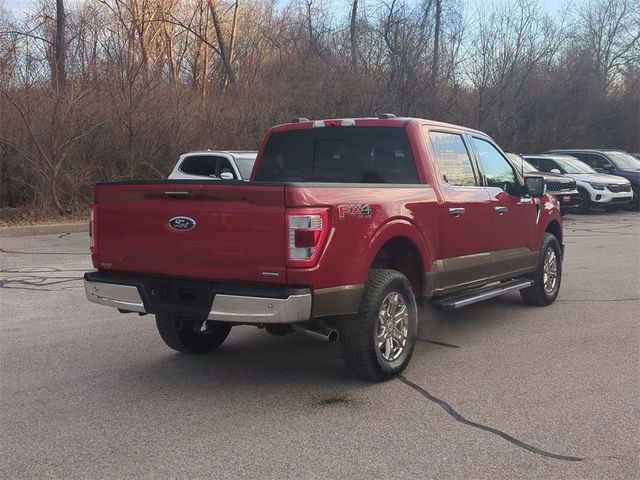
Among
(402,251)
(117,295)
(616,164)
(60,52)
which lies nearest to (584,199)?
(616,164)

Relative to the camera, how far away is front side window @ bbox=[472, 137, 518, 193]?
672 cm

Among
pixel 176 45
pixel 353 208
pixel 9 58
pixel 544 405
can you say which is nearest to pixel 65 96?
pixel 9 58

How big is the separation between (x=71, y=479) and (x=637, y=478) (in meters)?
3.00

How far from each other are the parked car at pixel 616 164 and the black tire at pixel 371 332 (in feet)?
65.1

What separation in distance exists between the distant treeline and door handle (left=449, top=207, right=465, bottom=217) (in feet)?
41.6

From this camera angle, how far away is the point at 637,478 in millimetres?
3504

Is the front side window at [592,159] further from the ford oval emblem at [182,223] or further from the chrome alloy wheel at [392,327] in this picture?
the ford oval emblem at [182,223]

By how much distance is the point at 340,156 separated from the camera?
6.05 metres

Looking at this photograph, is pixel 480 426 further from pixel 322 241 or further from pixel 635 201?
pixel 635 201

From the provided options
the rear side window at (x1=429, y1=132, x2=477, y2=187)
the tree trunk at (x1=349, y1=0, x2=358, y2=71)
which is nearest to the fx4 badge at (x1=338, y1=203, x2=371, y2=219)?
the rear side window at (x1=429, y1=132, x2=477, y2=187)

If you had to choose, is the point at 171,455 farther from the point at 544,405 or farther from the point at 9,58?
the point at 9,58

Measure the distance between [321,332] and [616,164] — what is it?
21.2 meters

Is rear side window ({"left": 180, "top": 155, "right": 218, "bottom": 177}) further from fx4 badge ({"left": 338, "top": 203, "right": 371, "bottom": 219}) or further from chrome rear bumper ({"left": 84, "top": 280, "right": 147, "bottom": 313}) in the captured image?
fx4 badge ({"left": 338, "top": 203, "right": 371, "bottom": 219})

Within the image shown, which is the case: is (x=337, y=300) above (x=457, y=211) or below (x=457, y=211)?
below
